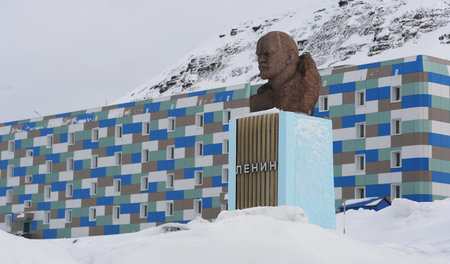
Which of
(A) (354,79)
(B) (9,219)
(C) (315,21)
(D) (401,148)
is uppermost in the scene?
(C) (315,21)

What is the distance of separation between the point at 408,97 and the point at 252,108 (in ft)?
80.7

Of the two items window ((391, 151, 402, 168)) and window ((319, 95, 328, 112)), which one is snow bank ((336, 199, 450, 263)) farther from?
window ((319, 95, 328, 112))

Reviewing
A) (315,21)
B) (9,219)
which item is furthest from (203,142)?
(315,21)

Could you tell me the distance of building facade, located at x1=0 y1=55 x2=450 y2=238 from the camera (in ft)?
167

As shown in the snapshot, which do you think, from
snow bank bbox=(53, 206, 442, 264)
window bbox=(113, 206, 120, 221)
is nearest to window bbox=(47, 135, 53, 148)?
window bbox=(113, 206, 120, 221)

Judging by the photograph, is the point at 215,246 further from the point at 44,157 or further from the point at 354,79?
the point at 44,157

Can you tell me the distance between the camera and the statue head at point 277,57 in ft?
89.9

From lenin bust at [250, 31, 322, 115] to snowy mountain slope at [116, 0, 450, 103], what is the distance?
2209 inches

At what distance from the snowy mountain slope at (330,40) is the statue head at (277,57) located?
56088 millimetres

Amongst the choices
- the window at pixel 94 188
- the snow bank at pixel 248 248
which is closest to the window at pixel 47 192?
the window at pixel 94 188

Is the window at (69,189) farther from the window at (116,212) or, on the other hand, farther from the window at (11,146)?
the window at (11,146)

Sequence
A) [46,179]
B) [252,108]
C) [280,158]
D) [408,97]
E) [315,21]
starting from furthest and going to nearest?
[315,21] < [46,179] < [408,97] < [252,108] < [280,158]

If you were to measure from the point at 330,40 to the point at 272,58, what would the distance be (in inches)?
3039

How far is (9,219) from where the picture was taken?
249ft
